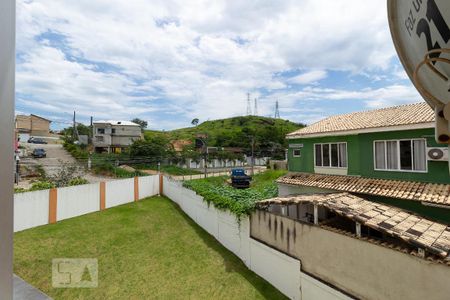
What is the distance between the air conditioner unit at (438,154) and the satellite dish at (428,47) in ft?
31.5

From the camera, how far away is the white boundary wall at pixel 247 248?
30.5ft

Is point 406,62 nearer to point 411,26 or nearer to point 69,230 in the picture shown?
point 411,26

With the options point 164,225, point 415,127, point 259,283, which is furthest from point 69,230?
point 415,127

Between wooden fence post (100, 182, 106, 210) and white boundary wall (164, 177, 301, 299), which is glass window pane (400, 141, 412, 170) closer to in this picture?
white boundary wall (164, 177, 301, 299)

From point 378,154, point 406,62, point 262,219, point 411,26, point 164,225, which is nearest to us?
point 411,26

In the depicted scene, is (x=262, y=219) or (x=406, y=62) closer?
(x=406, y=62)

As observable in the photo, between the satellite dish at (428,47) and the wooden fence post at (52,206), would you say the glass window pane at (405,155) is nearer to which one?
the satellite dish at (428,47)

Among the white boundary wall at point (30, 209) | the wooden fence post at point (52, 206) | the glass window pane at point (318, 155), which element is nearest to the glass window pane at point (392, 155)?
the glass window pane at point (318, 155)

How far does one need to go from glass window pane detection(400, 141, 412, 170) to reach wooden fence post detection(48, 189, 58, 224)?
58.4 feet

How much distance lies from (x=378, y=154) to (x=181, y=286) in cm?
989

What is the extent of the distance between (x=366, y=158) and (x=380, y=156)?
0.60 metres

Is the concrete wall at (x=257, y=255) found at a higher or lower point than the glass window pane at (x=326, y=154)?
lower

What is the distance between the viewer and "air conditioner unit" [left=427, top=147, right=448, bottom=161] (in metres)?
9.44

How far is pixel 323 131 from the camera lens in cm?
1394
